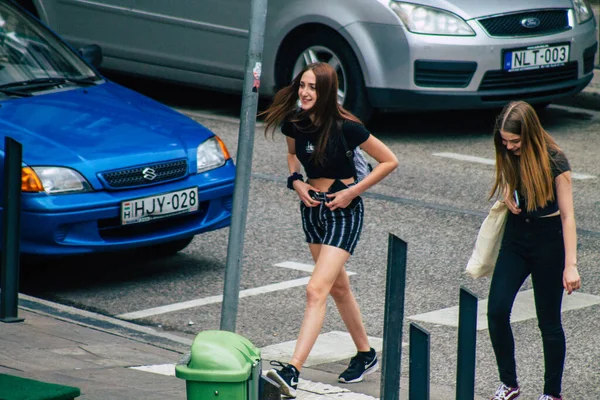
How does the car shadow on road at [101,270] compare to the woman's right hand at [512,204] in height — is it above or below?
below

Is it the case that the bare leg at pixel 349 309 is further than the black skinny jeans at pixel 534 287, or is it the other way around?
the bare leg at pixel 349 309

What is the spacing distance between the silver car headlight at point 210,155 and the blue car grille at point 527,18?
4039 millimetres

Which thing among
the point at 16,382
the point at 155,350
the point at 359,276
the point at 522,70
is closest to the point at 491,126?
the point at 522,70

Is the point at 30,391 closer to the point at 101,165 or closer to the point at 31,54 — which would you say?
the point at 101,165

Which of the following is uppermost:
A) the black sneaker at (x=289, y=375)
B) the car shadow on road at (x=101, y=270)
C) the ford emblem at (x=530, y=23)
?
the ford emblem at (x=530, y=23)

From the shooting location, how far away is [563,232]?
5.12 meters

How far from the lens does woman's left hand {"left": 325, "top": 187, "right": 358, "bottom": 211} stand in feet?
18.1

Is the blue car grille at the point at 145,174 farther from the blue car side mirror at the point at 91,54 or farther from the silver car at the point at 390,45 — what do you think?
the silver car at the point at 390,45

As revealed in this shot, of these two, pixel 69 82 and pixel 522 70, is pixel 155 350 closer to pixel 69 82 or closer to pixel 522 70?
pixel 69 82

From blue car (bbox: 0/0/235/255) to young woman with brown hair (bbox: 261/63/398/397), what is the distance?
1.45 metres

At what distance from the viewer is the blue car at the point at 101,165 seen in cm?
668

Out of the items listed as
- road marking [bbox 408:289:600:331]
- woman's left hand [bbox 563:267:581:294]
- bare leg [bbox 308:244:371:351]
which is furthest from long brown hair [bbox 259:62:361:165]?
road marking [bbox 408:289:600:331]

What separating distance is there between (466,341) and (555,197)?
65.4 inches

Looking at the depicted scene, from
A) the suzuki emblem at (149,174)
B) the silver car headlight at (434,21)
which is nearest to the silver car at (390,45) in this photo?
the silver car headlight at (434,21)
